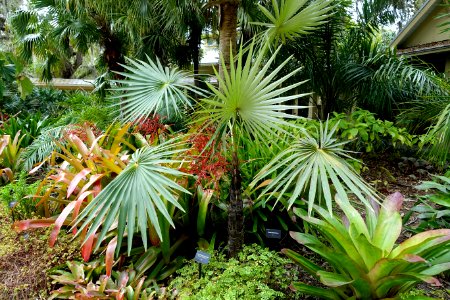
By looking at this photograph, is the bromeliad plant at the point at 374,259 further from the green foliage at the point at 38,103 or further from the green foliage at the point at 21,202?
the green foliage at the point at 38,103

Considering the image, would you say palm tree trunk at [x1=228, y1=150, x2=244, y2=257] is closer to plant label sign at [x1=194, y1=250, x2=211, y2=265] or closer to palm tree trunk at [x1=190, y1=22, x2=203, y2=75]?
plant label sign at [x1=194, y1=250, x2=211, y2=265]

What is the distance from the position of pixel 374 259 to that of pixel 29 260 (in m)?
2.58

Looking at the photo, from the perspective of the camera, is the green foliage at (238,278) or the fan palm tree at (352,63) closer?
the green foliage at (238,278)

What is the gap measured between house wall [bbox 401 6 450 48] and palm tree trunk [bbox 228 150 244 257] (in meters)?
7.89

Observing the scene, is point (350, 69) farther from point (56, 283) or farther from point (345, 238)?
point (56, 283)

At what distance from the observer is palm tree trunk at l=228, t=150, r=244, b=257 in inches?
85.6

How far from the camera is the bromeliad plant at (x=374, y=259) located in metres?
1.71

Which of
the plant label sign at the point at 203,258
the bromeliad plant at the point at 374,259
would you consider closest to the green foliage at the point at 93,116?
the plant label sign at the point at 203,258

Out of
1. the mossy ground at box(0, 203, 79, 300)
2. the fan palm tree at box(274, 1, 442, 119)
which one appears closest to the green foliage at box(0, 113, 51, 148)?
the mossy ground at box(0, 203, 79, 300)

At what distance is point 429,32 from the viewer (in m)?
8.05

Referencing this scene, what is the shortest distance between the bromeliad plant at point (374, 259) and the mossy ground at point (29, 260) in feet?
6.07

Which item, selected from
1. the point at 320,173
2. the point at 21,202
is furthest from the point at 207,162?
the point at 21,202

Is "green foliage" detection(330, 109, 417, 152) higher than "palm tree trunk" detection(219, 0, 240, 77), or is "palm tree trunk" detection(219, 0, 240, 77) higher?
"palm tree trunk" detection(219, 0, 240, 77)

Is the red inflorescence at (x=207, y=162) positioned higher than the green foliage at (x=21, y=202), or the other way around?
the red inflorescence at (x=207, y=162)
